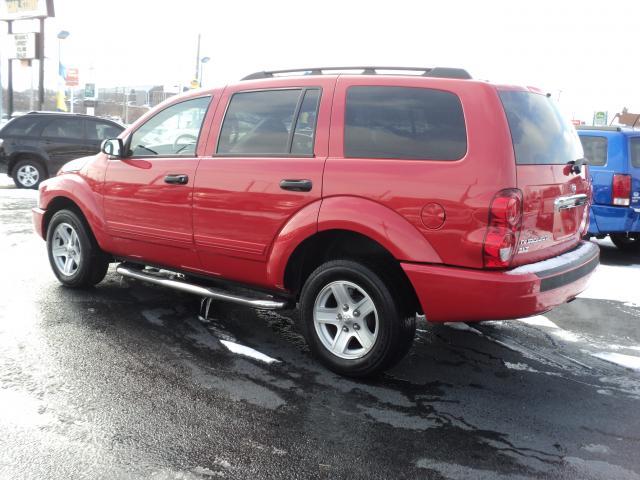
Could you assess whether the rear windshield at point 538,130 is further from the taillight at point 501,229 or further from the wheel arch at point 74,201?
the wheel arch at point 74,201

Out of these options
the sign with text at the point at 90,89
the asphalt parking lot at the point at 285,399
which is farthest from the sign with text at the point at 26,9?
the asphalt parking lot at the point at 285,399

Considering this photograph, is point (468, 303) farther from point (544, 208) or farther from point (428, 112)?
point (428, 112)

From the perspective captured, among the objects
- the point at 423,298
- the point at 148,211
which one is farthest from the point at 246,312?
the point at 423,298

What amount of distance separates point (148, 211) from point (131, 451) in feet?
7.64

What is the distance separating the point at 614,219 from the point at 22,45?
23.2m

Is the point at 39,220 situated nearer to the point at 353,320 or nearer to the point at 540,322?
the point at 353,320

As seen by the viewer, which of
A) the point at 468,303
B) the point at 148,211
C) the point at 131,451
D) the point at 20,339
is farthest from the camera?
the point at 148,211

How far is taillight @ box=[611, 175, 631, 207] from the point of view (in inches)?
295

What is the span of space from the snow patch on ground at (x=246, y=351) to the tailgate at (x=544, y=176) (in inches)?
69.6

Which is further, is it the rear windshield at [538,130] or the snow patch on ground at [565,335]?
the snow patch on ground at [565,335]

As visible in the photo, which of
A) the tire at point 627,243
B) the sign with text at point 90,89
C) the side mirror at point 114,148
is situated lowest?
the tire at point 627,243

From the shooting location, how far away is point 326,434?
10.2 feet

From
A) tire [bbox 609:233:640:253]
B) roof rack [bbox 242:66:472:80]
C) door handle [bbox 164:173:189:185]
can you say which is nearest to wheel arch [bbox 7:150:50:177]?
door handle [bbox 164:173:189:185]

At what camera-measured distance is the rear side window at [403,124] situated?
11.5 ft
